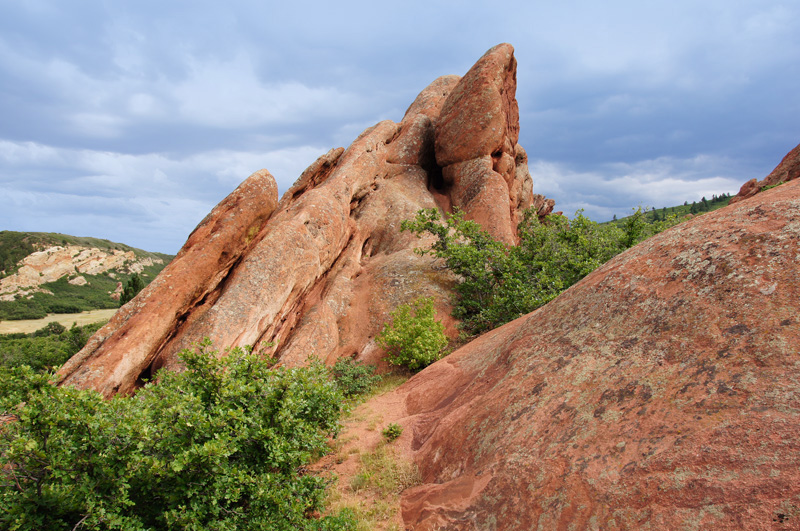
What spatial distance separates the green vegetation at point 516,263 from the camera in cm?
1598

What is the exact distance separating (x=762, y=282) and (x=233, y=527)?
25.3 feet

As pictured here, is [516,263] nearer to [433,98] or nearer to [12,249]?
[433,98]

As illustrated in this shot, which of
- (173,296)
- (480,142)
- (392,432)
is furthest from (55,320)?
(392,432)

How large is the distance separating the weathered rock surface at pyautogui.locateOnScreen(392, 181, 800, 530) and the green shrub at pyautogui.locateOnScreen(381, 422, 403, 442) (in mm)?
1407

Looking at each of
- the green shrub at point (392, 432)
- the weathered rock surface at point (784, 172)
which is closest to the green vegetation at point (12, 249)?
the green shrub at point (392, 432)

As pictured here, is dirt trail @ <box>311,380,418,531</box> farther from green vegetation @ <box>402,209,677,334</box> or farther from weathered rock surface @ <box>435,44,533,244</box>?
weathered rock surface @ <box>435,44,533,244</box>

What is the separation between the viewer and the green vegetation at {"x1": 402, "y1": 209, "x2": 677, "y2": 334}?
1598 centimetres

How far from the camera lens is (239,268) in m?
15.5

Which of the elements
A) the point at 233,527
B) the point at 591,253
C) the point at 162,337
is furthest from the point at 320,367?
the point at 591,253

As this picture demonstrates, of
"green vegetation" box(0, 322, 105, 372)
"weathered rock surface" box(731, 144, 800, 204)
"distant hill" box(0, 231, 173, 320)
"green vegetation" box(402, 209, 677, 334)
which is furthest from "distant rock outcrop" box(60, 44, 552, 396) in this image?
"distant hill" box(0, 231, 173, 320)

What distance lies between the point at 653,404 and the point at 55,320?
317 feet

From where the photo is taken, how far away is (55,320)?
253 ft

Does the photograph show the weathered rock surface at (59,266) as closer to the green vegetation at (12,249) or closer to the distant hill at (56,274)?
the distant hill at (56,274)

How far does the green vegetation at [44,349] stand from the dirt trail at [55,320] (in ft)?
18.2
